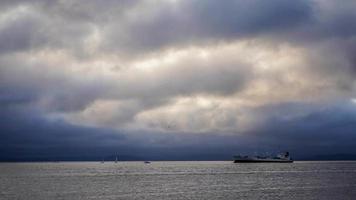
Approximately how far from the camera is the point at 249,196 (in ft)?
340

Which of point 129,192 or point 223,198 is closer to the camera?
point 223,198

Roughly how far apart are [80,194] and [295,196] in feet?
153

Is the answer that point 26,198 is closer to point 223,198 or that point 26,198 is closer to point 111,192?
point 111,192

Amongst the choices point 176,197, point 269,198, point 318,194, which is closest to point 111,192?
point 176,197

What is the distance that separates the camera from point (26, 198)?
4045 inches

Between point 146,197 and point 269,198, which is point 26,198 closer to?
point 146,197

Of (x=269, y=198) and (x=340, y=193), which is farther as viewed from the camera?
(x=340, y=193)

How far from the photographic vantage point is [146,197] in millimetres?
102250

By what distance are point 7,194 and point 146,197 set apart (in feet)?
113

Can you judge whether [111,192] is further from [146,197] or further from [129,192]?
[146,197]

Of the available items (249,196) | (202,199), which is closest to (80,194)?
(202,199)

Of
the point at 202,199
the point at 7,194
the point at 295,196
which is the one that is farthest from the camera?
the point at 7,194

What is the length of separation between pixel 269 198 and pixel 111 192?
1471 inches

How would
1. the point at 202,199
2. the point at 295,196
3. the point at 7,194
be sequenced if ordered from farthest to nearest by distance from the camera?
the point at 7,194 < the point at 295,196 < the point at 202,199
